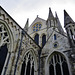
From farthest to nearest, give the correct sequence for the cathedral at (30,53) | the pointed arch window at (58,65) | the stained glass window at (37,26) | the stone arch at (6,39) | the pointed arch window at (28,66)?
the stained glass window at (37,26), the pointed arch window at (58,65), the pointed arch window at (28,66), the cathedral at (30,53), the stone arch at (6,39)

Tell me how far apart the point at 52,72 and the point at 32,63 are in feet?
6.55

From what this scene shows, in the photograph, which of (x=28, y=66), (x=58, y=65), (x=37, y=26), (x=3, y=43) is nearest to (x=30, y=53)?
(x=28, y=66)

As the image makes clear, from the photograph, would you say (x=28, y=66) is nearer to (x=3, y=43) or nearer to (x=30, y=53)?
(x=30, y=53)

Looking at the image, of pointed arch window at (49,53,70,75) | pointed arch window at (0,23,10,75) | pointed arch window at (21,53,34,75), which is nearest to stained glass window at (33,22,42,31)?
pointed arch window at (49,53,70,75)

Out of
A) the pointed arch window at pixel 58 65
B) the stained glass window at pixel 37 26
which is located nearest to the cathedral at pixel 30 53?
the pointed arch window at pixel 58 65

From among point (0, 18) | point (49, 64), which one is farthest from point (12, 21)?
point (49, 64)

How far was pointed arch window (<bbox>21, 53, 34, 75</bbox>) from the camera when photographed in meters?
6.89

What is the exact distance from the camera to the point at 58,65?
7844 millimetres

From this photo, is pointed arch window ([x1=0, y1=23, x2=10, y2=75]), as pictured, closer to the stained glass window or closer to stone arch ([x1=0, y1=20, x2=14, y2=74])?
stone arch ([x1=0, y1=20, x2=14, y2=74])

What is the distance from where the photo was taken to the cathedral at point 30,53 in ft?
19.8

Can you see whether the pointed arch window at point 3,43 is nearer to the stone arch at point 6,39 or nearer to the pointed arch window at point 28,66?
the stone arch at point 6,39

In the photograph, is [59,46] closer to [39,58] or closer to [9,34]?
[39,58]

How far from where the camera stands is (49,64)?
331 inches

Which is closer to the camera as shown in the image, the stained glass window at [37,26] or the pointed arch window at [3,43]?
the pointed arch window at [3,43]
